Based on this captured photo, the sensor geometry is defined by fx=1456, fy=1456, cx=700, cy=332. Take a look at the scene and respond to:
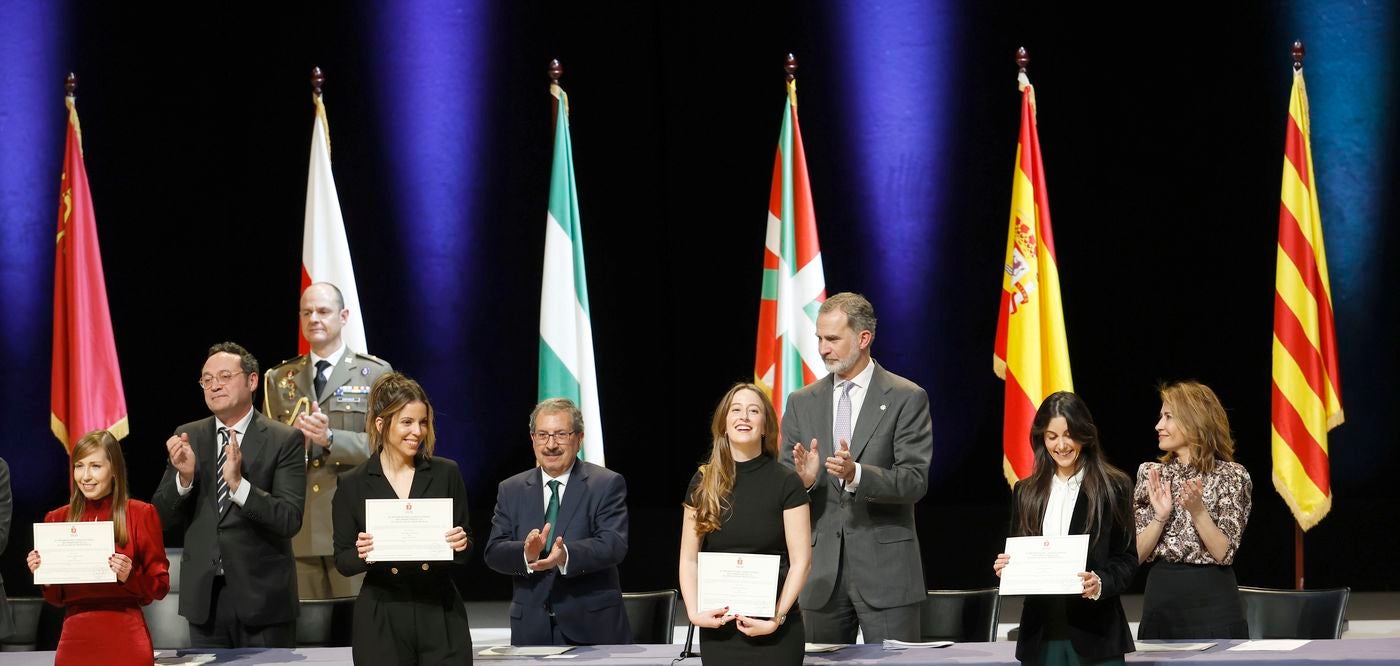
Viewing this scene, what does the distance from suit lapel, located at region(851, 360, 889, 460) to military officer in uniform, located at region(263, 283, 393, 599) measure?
89.8 inches

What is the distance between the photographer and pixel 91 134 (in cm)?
818

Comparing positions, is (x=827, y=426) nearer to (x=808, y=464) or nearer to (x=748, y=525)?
(x=808, y=464)

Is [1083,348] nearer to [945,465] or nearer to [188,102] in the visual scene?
[945,465]

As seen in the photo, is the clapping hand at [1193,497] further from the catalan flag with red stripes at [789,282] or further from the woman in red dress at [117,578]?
the woman in red dress at [117,578]

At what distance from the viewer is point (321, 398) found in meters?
6.23

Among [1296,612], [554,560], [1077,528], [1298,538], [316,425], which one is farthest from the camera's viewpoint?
[1298,538]

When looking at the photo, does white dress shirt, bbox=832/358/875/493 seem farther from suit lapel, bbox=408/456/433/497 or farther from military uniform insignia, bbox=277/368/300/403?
military uniform insignia, bbox=277/368/300/403

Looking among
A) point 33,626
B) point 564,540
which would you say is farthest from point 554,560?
point 33,626

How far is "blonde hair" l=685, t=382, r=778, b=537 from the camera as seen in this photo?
12.5 ft

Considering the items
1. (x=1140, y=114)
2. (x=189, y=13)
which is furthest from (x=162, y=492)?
(x=1140, y=114)

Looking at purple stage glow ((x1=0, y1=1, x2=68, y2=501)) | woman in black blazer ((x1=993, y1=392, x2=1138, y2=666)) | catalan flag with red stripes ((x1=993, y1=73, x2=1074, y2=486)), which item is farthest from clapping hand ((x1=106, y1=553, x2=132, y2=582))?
purple stage glow ((x1=0, y1=1, x2=68, y2=501))

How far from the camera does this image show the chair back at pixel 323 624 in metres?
4.95

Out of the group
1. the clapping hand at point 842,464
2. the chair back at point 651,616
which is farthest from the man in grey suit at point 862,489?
the chair back at point 651,616

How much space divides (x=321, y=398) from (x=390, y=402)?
240 cm
